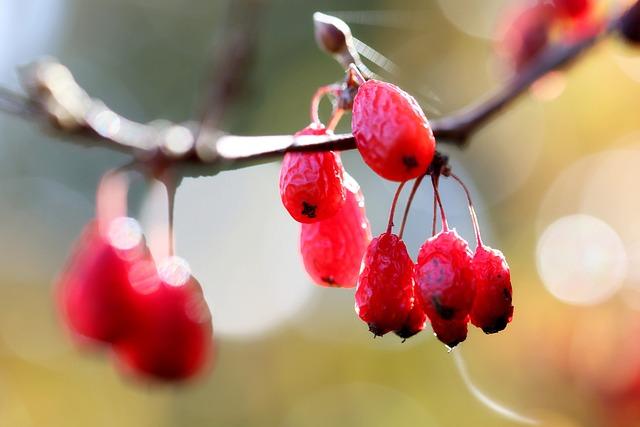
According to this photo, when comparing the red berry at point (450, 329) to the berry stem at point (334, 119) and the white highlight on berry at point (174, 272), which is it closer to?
the berry stem at point (334, 119)

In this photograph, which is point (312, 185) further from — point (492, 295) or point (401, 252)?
point (492, 295)

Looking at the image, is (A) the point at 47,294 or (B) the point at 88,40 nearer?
(A) the point at 47,294

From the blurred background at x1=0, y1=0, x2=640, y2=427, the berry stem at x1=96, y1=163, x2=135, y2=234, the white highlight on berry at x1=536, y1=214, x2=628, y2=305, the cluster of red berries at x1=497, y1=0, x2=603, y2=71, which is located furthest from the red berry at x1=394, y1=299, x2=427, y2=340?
the white highlight on berry at x1=536, y1=214, x2=628, y2=305

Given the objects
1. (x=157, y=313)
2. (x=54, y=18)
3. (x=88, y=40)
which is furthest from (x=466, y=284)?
(x=88, y=40)

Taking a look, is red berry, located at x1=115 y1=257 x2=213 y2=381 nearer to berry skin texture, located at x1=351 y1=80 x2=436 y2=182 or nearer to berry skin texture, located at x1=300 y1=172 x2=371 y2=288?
berry skin texture, located at x1=300 y1=172 x2=371 y2=288

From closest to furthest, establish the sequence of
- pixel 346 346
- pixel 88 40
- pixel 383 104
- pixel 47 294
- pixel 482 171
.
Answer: pixel 383 104 < pixel 346 346 < pixel 482 171 < pixel 47 294 < pixel 88 40

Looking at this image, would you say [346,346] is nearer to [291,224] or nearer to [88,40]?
[291,224]
